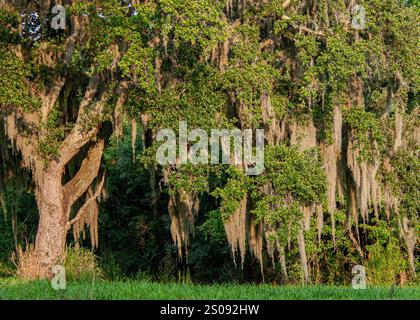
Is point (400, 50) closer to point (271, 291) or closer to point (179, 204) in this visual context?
point (179, 204)

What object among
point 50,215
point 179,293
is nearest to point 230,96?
point 50,215

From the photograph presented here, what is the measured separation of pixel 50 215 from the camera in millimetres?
15141

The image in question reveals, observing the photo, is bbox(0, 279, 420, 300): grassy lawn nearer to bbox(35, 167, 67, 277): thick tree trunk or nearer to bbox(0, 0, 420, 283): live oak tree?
bbox(0, 0, 420, 283): live oak tree

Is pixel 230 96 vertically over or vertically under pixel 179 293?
over

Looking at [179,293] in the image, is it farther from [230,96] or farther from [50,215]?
[50,215]

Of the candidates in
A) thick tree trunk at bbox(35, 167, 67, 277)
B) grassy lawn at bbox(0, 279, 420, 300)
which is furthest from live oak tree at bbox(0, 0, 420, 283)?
grassy lawn at bbox(0, 279, 420, 300)

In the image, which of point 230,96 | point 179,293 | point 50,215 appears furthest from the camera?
point 50,215

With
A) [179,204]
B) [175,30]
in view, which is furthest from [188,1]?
[179,204]

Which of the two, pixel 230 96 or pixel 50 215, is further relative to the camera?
pixel 50 215

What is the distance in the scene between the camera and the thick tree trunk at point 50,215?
587 inches

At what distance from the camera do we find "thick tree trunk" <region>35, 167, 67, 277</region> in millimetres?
14914

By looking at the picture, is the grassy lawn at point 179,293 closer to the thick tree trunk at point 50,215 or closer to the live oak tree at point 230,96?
the live oak tree at point 230,96

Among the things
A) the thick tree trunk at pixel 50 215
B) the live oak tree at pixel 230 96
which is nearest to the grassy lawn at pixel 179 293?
the live oak tree at pixel 230 96

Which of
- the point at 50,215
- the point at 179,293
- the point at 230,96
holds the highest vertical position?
the point at 230,96
